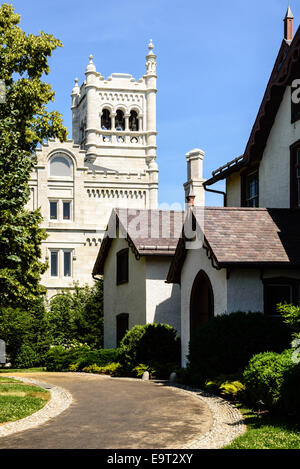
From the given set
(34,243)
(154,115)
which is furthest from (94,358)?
(154,115)

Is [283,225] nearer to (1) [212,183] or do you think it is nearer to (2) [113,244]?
(1) [212,183]

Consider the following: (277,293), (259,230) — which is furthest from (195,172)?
(277,293)

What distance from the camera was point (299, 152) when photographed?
21250mm

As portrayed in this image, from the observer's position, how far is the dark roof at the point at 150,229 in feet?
86.4

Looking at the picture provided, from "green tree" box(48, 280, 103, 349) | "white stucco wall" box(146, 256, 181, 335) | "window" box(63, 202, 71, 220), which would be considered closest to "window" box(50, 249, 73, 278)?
"window" box(63, 202, 71, 220)

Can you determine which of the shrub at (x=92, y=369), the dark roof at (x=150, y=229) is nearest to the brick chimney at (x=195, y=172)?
the dark roof at (x=150, y=229)

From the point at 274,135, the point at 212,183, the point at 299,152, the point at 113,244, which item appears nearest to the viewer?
the point at 299,152

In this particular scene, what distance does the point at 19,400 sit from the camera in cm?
1522

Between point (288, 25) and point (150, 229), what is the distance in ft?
32.5

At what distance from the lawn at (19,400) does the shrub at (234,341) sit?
432 cm

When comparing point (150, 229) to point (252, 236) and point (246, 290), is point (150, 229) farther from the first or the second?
point (246, 290)

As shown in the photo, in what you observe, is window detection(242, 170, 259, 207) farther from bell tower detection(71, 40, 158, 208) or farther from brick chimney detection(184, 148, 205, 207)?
bell tower detection(71, 40, 158, 208)

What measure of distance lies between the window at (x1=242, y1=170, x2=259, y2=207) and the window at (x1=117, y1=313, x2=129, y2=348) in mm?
8415

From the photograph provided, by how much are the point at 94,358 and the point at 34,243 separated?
208 inches
